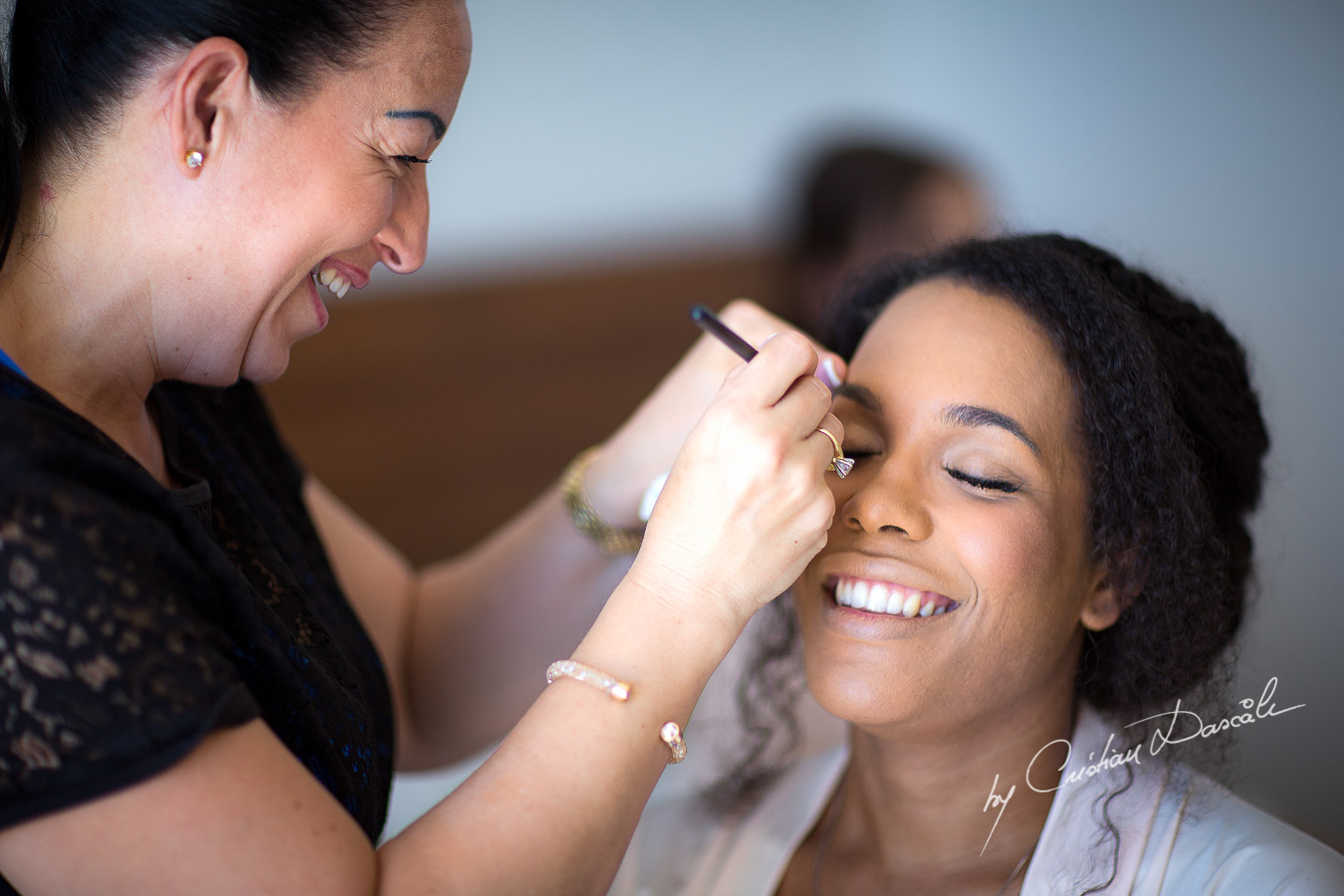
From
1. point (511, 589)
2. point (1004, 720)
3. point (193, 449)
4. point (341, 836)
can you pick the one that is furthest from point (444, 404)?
point (341, 836)

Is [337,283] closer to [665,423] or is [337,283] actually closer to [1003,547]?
[665,423]

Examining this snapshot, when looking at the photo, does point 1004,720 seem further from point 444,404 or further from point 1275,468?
point 444,404

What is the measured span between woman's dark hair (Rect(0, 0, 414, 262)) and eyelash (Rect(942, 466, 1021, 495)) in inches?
29.0

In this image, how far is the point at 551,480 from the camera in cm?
323

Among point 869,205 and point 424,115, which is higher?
point 869,205

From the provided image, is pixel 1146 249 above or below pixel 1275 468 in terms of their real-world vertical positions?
above

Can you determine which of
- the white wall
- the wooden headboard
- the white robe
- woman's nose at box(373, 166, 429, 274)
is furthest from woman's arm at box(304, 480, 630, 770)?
the wooden headboard

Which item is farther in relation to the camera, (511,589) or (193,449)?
(511,589)

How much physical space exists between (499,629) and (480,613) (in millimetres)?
40

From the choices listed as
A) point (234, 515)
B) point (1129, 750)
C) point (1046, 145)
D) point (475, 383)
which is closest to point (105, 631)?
point (234, 515)

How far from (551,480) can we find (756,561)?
7.87 ft

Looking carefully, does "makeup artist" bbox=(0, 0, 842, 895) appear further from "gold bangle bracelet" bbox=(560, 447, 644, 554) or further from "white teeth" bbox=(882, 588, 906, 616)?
"gold bangle bracelet" bbox=(560, 447, 644, 554)

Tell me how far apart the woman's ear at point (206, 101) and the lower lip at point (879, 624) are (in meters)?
0.78

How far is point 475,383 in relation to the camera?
2986 millimetres
